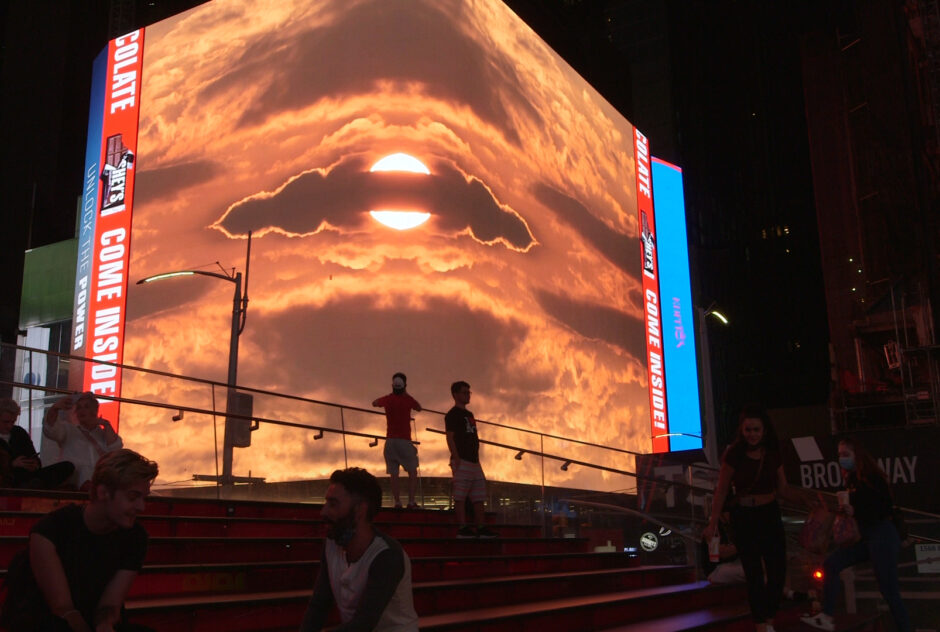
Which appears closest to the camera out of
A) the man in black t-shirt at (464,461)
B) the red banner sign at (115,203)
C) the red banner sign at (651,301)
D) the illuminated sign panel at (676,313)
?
the man in black t-shirt at (464,461)

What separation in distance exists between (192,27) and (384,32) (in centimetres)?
423

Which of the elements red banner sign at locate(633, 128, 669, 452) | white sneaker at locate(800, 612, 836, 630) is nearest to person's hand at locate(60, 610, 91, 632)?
white sneaker at locate(800, 612, 836, 630)

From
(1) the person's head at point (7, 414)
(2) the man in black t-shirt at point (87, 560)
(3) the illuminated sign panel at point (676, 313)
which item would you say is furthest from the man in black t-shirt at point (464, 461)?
(3) the illuminated sign panel at point (676, 313)

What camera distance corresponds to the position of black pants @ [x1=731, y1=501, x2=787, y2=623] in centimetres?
602

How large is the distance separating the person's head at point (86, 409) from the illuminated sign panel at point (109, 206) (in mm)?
10040

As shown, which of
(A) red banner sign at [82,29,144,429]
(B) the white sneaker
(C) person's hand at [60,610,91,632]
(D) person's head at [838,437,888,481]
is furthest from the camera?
(A) red banner sign at [82,29,144,429]

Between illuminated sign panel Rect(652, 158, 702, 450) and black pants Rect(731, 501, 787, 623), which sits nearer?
black pants Rect(731, 501, 787, 623)

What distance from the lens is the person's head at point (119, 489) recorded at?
3326mm

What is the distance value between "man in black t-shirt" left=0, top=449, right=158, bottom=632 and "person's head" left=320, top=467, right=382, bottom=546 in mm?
690

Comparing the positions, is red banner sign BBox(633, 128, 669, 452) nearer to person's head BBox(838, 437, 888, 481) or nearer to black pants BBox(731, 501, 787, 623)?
person's head BBox(838, 437, 888, 481)

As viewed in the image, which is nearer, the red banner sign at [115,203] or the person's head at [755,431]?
the person's head at [755,431]

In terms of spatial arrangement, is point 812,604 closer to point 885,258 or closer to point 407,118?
point 407,118

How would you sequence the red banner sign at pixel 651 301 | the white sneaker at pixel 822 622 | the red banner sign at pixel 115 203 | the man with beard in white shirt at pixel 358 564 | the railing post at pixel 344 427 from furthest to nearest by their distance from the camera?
the red banner sign at pixel 651 301, the red banner sign at pixel 115 203, the railing post at pixel 344 427, the white sneaker at pixel 822 622, the man with beard in white shirt at pixel 358 564

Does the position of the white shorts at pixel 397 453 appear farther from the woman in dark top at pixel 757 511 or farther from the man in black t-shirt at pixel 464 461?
the woman in dark top at pixel 757 511
